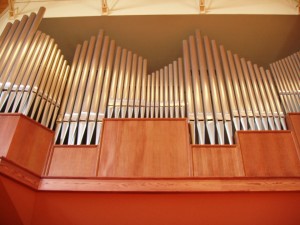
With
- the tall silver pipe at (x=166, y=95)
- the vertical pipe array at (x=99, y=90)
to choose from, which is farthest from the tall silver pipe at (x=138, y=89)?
the tall silver pipe at (x=166, y=95)

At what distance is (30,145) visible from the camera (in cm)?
375

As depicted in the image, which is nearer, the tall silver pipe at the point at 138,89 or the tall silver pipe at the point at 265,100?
the tall silver pipe at the point at 265,100

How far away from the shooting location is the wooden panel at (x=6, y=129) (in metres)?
3.53

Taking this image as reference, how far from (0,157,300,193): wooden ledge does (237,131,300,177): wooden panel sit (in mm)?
110

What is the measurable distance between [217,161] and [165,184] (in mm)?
650

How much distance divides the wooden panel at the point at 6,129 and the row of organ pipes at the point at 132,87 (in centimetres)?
26

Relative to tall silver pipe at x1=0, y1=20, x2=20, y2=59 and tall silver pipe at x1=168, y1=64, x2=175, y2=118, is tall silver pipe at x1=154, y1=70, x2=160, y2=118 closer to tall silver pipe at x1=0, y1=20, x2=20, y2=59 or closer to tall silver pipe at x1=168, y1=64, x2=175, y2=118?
tall silver pipe at x1=168, y1=64, x2=175, y2=118

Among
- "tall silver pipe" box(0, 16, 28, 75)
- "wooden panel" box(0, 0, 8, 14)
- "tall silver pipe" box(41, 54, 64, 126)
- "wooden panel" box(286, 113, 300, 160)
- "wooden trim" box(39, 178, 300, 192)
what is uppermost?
"wooden panel" box(0, 0, 8, 14)

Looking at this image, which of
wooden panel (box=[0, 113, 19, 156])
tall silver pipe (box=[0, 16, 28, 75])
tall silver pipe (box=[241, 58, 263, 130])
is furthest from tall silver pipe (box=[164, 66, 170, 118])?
tall silver pipe (box=[0, 16, 28, 75])

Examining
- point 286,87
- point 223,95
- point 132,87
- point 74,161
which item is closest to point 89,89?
point 132,87

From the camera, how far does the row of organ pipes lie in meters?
4.30

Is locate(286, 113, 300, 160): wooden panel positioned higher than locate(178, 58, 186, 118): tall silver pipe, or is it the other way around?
locate(178, 58, 186, 118): tall silver pipe

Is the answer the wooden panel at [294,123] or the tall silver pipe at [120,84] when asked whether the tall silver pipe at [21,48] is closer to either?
the tall silver pipe at [120,84]

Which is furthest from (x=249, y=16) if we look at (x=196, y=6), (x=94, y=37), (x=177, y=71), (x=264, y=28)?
(x=94, y=37)
